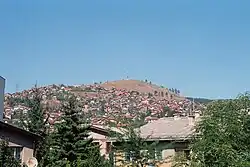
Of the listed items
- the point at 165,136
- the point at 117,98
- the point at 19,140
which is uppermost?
the point at 117,98

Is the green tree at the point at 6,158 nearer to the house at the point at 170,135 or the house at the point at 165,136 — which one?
the house at the point at 165,136

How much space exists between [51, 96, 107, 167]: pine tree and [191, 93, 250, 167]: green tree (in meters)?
7.55

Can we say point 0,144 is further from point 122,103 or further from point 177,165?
point 122,103

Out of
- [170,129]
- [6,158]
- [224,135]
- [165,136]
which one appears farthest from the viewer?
[170,129]

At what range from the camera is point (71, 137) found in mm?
29969

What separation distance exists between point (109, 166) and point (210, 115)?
643 centimetres

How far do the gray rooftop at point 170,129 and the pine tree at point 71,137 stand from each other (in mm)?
4167

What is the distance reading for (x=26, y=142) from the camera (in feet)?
101

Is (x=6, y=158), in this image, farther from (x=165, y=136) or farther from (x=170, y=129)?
(x=170, y=129)

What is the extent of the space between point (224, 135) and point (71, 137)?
10.7 m

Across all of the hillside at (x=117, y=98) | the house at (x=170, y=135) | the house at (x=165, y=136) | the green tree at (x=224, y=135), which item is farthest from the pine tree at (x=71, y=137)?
the hillside at (x=117, y=98)

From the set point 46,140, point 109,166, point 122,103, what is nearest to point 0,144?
point 109,166

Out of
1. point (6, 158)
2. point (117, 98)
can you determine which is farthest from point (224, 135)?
point (117, 98)

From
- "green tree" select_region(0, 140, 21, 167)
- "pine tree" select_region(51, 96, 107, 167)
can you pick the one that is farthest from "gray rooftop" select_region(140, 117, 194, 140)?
"green tree" select_region(0, 140, 21, 167)
